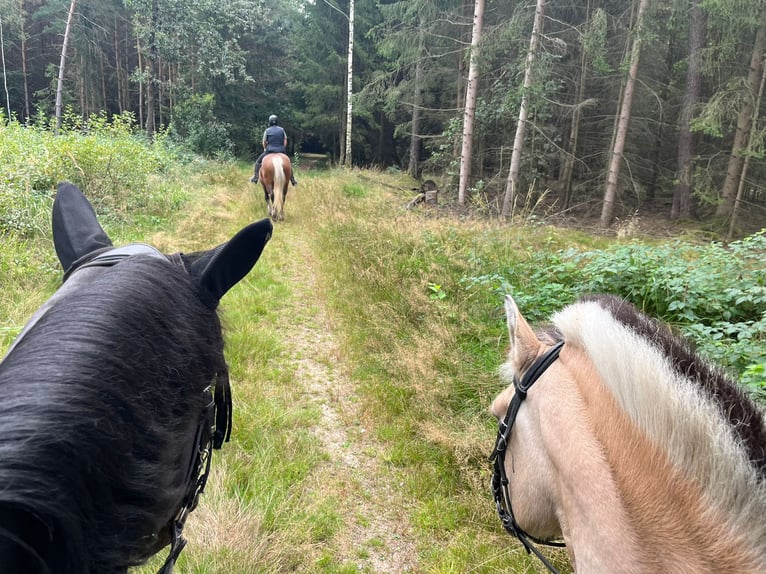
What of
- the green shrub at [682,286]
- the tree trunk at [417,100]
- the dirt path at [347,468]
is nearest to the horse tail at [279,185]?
the dirt path at [347,468]

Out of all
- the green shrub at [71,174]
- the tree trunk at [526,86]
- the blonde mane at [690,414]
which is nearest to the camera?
the blonde mane at [690,414]

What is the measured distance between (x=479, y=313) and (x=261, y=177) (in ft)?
25.8

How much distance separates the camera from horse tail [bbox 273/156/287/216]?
1009 centimetres

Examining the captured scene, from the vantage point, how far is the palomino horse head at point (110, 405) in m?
0.61

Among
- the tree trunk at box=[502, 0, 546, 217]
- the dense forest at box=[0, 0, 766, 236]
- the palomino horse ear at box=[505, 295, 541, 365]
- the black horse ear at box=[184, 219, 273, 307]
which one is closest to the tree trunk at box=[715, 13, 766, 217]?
the dense forest at box=[0, 0, 766, 236]

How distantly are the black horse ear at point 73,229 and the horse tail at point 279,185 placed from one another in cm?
894

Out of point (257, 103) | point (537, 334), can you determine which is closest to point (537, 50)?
point (537, 334)

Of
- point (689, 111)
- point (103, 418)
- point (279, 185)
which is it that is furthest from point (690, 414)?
point (689, 111)

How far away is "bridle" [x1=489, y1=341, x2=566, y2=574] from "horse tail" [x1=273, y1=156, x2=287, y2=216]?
31.1 feet

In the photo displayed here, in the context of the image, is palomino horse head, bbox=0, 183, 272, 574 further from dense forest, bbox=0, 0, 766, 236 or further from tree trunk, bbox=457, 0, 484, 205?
tree trunk, bbox=457, 0, 484, 205

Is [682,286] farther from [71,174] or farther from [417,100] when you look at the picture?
[417,100]

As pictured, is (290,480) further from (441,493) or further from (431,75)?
(431,75)

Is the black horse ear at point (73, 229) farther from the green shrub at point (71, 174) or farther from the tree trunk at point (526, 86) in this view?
the tree trunk at point (526, 86)

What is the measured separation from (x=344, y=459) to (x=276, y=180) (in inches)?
326
